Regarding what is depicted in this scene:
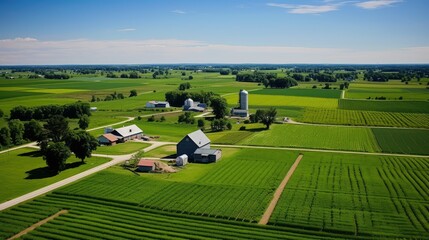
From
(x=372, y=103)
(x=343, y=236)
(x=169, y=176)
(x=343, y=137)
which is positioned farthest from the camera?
(x=372, y=103)

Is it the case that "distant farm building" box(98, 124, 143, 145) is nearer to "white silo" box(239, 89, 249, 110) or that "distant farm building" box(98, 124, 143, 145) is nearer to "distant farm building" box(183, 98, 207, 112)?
"distant farm building" box(183, 98, 207, 112)

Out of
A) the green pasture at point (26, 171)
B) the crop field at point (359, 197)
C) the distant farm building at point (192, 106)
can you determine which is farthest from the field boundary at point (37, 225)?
the distant farm building at point (192, 106)

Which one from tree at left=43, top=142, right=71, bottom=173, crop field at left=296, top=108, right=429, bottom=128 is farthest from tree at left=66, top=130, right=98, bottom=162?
crop field at left=296, top=108, right=429, bottom=128

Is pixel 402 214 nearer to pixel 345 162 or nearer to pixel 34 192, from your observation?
pixel 345 162

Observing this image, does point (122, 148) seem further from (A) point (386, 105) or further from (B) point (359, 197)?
(A) point (386, 105)

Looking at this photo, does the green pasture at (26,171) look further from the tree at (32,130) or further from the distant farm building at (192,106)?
the distant farm building at (192,106)

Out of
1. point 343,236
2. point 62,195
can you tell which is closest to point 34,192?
point 62,195

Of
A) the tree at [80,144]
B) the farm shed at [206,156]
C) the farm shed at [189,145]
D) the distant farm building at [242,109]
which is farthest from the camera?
the distant farm building at [242,109]
